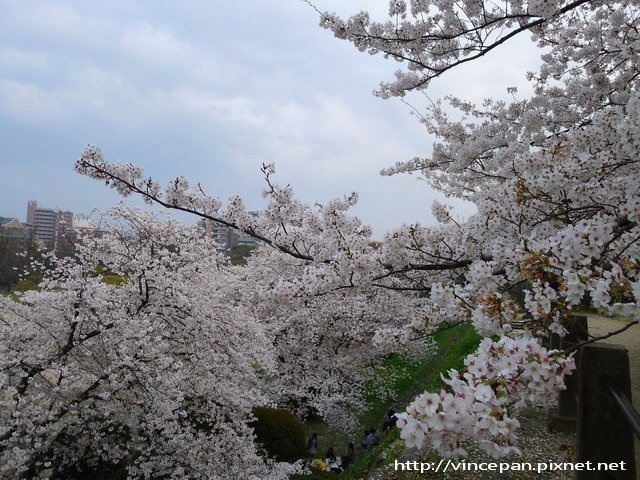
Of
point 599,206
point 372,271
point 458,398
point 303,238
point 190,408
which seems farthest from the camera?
point 190,408

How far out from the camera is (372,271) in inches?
156

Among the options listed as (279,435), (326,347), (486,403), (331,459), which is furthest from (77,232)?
(486,403)

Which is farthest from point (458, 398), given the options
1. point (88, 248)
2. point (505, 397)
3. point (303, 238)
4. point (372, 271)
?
point (88, 248)

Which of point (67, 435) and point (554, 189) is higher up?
point (554, 189)

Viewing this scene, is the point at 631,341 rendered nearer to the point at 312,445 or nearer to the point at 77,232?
the point at 312,445

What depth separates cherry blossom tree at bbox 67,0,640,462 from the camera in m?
1.83

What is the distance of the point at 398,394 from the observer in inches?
→ 569

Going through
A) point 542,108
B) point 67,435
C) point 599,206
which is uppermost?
point 542,108

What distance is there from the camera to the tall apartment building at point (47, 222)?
10.4 meters

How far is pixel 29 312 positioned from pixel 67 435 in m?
1.94

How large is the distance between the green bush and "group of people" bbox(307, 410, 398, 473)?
1.57 feet

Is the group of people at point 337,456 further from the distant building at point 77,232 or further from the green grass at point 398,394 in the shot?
the distant building at point 77,232

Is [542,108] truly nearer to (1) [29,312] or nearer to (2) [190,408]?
(2) [190,408]

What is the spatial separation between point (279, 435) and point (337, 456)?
2.03 m
